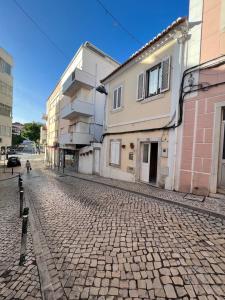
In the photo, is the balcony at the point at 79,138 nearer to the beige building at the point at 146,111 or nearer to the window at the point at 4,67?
the beige building at the point at 146,111

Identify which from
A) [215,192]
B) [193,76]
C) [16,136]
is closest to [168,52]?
[193,76]

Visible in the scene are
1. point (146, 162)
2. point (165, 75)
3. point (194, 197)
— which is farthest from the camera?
point (146, 162)

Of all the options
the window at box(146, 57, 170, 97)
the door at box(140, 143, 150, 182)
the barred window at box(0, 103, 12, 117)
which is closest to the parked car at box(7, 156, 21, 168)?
the barred window at box(0, 103, 12, 117)

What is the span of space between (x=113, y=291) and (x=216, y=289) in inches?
52.6

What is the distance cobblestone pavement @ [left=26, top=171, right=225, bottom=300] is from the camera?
225cm

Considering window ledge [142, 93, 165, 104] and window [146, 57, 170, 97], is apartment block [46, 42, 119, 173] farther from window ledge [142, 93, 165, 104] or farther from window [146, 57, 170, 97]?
window [146, 57, 170, 97]

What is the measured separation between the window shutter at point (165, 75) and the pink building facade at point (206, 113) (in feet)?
3.30

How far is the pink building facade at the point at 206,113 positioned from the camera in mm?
5926

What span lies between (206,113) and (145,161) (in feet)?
13.1

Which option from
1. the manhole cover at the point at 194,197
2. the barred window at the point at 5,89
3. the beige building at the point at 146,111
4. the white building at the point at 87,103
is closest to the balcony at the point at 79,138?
the white building at the point at 87,103

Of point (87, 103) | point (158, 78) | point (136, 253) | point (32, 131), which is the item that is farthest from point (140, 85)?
point (32, 131)

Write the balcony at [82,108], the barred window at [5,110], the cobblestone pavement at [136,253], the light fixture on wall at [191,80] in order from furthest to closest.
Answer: the barred window at [5,110] → the balcony at [82,108] → the light fixture on wall at [191,80] → the cobblestone pavement at [136,253]

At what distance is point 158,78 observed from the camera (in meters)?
8.46

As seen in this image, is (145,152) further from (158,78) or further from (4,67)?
(4,67)
